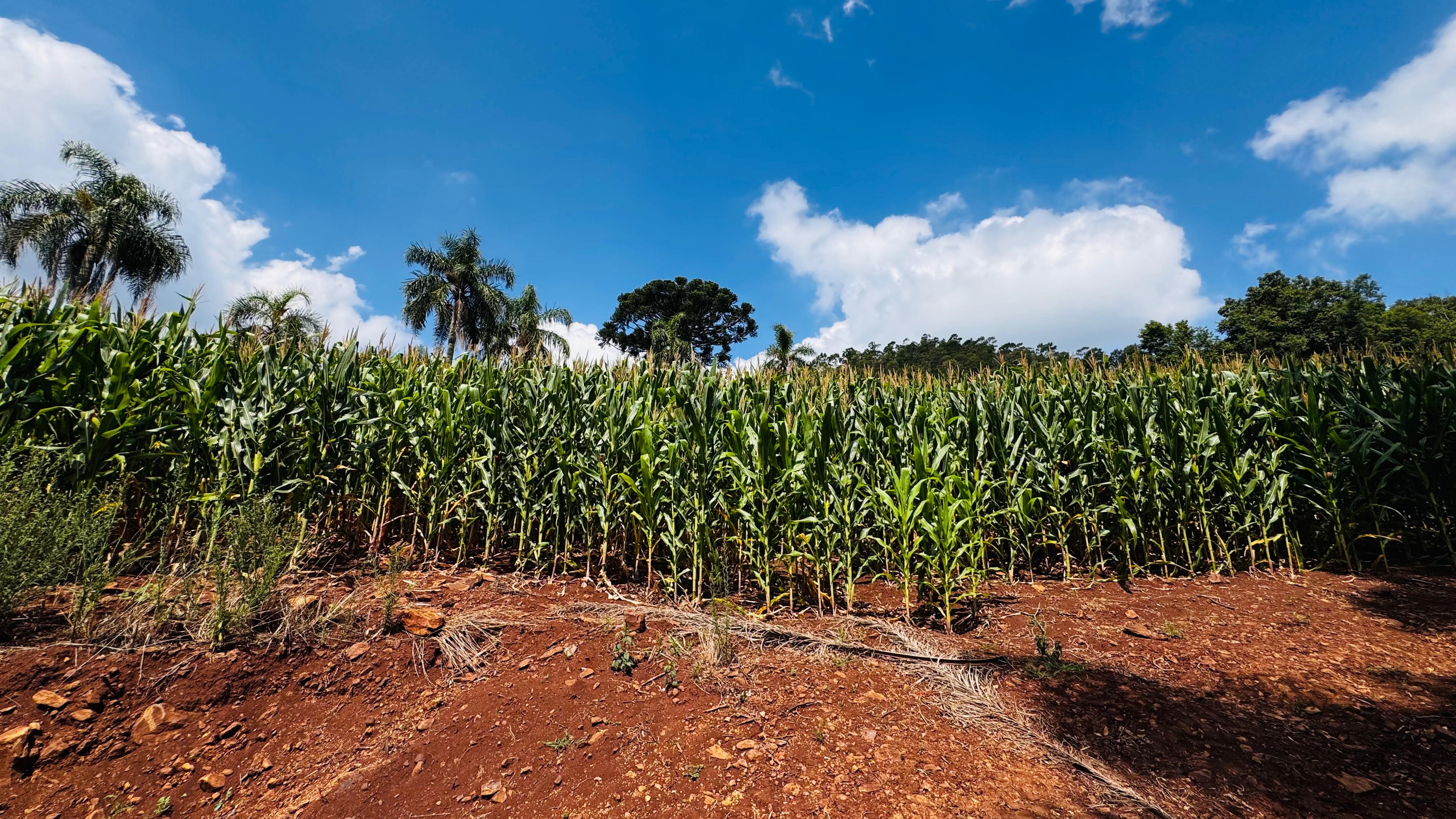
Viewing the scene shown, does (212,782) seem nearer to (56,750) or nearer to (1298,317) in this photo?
(56,750)

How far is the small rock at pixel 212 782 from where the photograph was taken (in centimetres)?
218

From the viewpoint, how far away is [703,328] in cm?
4831

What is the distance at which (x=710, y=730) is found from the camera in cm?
237

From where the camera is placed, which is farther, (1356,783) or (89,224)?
(89,224)

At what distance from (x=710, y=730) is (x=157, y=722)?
2483mm

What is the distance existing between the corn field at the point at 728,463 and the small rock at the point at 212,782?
1.83m

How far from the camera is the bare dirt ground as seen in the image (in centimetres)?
200

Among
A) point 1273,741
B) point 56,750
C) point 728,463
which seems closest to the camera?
point 56,750

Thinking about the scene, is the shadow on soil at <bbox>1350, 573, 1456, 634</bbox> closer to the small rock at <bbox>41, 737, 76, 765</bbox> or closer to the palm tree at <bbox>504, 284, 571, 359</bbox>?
the small rock at <bbox>41, 737, 76, 765</bbox>

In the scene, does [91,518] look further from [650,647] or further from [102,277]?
[102,277]


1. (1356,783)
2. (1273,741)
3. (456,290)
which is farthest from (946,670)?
(456,290)

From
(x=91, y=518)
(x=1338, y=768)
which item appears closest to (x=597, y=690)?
(x=91, y=518)

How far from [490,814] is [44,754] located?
1866 mm

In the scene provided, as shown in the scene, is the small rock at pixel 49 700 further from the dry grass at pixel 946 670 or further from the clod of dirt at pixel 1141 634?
the clod of dirt at pixel 1141 634
